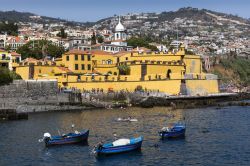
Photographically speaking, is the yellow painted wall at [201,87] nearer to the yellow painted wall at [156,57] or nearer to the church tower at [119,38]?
the yellow painted wall at [156,57]

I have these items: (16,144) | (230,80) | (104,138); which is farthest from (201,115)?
(230,80)

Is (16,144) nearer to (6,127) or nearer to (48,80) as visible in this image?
(6,127)

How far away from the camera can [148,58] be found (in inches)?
3253

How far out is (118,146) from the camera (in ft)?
125

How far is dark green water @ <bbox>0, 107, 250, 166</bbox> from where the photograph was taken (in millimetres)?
36156

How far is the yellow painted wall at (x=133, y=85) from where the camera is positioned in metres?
77.1

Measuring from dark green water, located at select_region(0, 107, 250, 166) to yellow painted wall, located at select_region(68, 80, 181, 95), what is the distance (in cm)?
1212

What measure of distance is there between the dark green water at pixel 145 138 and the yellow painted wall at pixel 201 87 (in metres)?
13.2

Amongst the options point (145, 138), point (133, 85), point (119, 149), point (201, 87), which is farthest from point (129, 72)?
point (119, 149)

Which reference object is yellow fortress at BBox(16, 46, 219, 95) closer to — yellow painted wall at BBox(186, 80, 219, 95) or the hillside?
yellow painted wall at BBox(186, 80, 219, 95)

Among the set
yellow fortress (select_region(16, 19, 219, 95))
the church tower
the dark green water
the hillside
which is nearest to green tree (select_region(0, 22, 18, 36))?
the church tower

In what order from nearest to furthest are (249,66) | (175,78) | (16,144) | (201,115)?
(16,144) < (201,115) < (175,78) < (249,66)

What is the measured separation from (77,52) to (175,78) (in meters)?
16.3

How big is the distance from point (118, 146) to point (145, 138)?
21.1 ft
